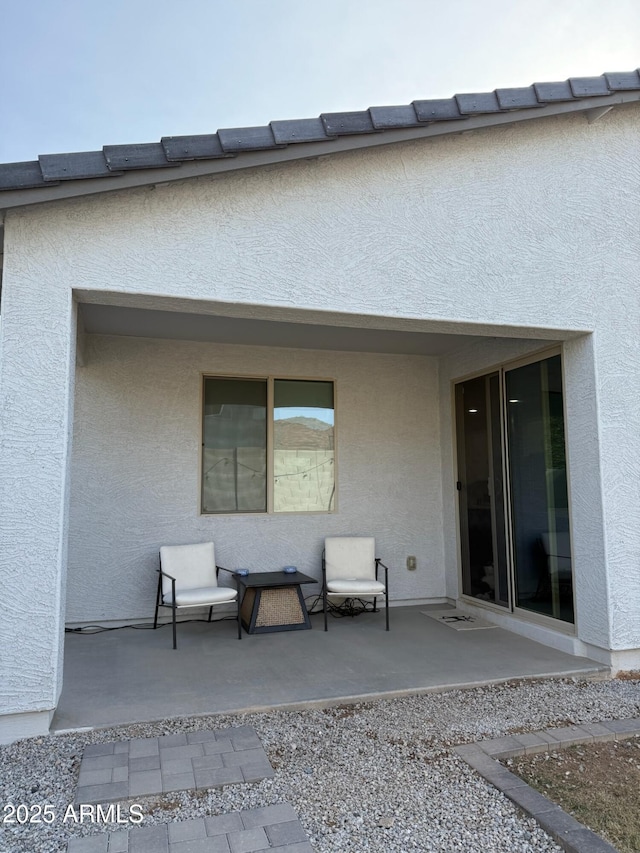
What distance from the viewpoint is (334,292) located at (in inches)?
164

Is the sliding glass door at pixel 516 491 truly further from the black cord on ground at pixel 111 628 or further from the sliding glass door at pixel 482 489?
the black cord on ground at pixel 111 628

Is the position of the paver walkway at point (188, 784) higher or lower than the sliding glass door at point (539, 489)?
lower

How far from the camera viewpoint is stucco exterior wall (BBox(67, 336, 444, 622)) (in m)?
6.30

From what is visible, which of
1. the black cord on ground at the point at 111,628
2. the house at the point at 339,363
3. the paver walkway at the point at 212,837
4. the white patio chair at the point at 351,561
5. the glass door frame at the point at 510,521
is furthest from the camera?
the white patio chair at the point at 351,561

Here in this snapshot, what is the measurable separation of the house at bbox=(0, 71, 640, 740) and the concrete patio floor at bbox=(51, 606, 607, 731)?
1.45ft

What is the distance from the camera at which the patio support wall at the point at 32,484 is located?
342 cm

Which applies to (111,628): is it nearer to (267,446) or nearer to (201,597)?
(201,597)

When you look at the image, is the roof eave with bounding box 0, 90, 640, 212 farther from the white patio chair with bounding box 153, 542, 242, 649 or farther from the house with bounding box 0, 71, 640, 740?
the white patio chair with bounding box 153, 542, 242, 649

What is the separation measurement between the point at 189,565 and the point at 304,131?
4403 millimetres

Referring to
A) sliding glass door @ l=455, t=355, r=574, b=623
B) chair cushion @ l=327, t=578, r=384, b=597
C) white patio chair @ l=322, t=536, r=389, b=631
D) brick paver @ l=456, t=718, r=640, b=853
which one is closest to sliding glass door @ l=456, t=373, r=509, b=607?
sliding glass door @ l=455, t=355, r=574, b=623

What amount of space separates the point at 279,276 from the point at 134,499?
3509 millimetres

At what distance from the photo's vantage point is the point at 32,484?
11.6 ft

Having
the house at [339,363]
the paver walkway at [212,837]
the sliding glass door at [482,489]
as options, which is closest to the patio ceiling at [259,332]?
the house at [339,363]

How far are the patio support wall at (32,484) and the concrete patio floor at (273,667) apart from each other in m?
0.38
